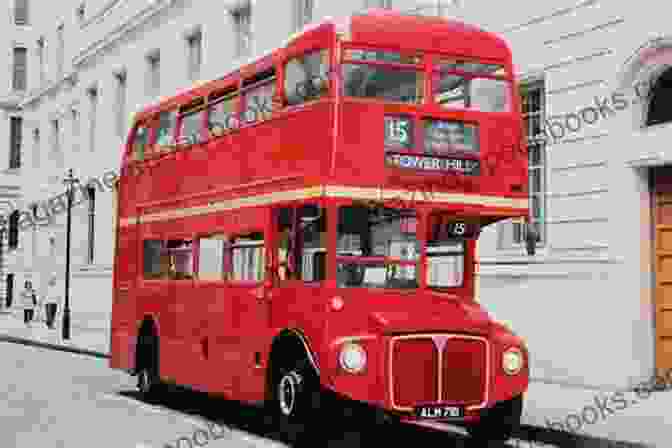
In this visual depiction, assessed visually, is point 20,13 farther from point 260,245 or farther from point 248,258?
point 260,245

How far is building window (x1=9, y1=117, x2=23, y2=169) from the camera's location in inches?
2324

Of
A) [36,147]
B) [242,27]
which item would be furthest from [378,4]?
[36,147]

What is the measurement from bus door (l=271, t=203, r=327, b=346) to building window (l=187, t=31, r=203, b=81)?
19.5m

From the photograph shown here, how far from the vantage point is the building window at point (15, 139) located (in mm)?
59031

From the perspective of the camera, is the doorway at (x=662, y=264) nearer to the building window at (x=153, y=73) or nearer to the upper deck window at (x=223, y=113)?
the upper deck window at (x=223, y=113)

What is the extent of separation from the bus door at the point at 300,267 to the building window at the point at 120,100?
25.5 m

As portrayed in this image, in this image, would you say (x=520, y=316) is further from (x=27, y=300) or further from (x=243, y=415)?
(x=27, y=300)

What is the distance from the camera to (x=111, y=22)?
124ft

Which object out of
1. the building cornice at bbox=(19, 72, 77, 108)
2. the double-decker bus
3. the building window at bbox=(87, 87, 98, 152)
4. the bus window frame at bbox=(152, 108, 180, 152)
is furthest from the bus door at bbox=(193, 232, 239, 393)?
the building cornice at bbox=(19, 72, 77, 108)

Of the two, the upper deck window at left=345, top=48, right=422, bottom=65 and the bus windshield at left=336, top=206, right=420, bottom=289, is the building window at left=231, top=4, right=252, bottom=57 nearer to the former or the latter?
the upper deck window at left=345, top=48, right=422, bottom=65

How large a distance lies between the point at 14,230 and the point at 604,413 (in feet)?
160

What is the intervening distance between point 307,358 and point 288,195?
174 cm

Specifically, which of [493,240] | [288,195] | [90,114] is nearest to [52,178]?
[90,114]

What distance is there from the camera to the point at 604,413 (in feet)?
40.1
